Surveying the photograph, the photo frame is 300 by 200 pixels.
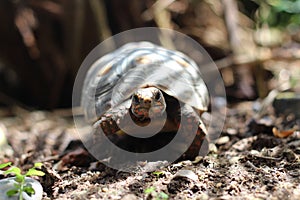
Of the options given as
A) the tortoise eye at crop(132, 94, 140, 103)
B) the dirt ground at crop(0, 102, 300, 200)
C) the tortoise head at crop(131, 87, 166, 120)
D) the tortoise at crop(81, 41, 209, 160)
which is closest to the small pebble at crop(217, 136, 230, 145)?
the dirt ground at crop(0, 102, 300, 200)

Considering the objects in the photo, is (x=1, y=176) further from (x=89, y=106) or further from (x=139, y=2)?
(x=139, y=2)

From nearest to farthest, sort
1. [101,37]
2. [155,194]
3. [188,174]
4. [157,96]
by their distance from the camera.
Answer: [155,194], [188,174], [157,96], [101,37]

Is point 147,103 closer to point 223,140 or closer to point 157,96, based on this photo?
point 157,96

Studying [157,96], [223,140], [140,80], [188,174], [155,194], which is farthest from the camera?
[223,140]

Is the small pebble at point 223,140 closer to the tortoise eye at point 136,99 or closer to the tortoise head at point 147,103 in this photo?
the tortoise head at point 147,103

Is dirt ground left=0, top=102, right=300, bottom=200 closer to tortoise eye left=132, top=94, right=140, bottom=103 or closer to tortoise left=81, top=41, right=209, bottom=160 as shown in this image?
tortoise left=81, top=41, right=209, bottom=160

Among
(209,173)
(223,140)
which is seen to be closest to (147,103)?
(209,173)

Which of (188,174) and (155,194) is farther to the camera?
(188,174)

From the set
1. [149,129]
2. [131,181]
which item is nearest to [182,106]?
[149,129]
